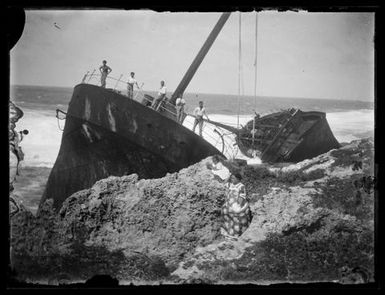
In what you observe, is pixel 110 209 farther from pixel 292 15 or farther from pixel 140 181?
pixel 292 15

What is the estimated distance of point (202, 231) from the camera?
6832mm

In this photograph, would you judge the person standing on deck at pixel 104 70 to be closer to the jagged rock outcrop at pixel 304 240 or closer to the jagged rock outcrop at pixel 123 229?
the jagged rock outcrop at pixel 123 229

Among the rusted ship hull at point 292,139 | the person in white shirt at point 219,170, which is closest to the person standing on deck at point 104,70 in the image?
the person in white shirt at point 219,170

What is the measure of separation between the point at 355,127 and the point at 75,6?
243 inches

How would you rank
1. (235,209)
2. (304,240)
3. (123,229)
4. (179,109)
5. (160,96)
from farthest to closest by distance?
(179,109), (160,96), (123,229), (235,209), (304,240)

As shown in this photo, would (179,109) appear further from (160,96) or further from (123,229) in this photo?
(123,229)

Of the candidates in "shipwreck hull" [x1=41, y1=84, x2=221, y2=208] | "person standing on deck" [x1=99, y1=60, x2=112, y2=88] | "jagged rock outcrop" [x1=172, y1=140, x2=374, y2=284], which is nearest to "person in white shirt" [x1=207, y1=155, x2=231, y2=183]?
"shipwreck hull" [x1=41, y1=84, x2=221, y2=208]

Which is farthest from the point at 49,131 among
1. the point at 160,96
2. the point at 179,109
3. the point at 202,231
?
the point at 202,231

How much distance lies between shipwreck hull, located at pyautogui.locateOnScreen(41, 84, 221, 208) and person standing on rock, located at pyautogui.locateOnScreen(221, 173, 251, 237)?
74.5 inches

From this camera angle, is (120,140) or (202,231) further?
(120,140)

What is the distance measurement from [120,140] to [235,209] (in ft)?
10.1

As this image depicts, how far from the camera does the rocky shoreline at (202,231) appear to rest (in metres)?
5.89

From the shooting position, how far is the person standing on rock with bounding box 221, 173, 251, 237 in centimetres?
643

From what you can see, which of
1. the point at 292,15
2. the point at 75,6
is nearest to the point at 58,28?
the point at 75,6
